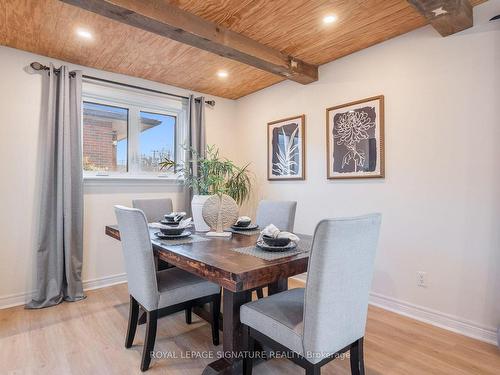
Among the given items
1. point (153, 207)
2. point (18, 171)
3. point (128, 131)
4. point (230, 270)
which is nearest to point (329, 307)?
point (230, 270)

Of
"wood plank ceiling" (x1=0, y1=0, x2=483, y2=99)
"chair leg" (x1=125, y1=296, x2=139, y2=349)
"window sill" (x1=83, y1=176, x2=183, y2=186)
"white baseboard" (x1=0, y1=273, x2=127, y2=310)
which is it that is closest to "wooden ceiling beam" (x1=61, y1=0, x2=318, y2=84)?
"wood plank ceiling" (x1=0, y1=0, x2=483, y2=99)

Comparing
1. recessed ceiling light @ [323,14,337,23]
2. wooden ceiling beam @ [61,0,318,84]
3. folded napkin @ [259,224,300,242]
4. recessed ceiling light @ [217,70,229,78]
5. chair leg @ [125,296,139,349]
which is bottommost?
chair leg @ [125,296,139,349]

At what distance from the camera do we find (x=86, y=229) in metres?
3.19

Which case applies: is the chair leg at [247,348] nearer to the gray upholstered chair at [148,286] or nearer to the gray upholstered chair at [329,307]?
the gray upholstered chair at [329,307]

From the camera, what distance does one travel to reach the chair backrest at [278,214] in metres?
2.59

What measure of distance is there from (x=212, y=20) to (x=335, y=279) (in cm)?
208

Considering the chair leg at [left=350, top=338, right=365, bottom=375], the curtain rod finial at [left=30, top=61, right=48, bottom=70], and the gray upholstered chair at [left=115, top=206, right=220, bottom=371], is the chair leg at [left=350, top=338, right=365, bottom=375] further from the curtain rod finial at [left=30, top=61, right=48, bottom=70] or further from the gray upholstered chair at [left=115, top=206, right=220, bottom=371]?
the curtain rod finial at [left=30, top=61, right=48, bottom=70]

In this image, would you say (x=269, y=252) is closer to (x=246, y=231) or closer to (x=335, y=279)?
(x=335, y=279)

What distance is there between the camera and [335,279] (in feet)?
4.06

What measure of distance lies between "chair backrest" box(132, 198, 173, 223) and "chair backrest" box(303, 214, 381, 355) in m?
2.18

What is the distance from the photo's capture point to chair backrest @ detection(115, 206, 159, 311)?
168cm

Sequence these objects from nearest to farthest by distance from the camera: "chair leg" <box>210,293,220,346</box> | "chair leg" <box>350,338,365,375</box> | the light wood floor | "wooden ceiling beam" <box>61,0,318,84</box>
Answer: "chair leg" <box>350,338,365,375</box>
the light wood floor
"wooden ceiling beam" <box>61,0,318,84</box>
"chair leg" <box>210,293,220,346</box>

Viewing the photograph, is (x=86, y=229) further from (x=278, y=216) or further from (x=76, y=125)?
(x=278, y=216)

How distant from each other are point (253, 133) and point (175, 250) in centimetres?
273
